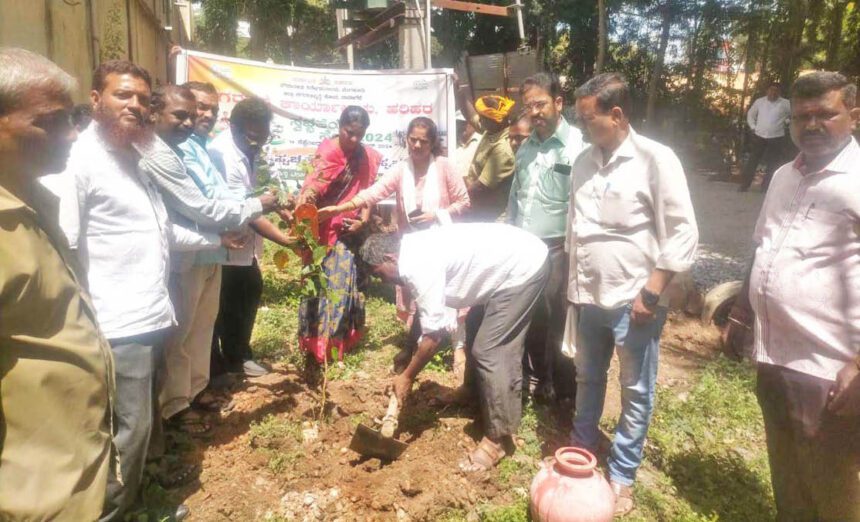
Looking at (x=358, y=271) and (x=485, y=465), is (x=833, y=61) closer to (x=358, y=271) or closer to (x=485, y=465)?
(x=358, y=271)

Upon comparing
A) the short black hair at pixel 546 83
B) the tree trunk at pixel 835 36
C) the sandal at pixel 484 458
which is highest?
the tree trunk at pixel 835 36

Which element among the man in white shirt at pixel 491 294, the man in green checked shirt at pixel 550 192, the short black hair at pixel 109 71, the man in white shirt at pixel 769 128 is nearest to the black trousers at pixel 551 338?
the man in green checked shirt at pixel 550 192

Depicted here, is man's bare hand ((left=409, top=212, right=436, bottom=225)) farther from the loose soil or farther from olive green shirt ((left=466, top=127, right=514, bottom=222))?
the loose soil

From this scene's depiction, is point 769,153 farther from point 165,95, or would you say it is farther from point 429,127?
point 165,95

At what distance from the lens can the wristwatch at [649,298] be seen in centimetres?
266

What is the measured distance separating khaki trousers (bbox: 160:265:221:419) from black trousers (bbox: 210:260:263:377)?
483 millimetres

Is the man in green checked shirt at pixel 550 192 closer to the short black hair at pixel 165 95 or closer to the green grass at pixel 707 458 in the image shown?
the green grass at pixel 707 458

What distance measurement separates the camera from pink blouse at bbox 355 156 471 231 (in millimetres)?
4270

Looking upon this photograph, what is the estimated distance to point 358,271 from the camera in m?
4.87

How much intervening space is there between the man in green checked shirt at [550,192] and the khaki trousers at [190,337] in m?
1.96

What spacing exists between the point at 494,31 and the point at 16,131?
737 inches

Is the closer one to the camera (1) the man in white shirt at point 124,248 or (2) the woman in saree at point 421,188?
(1) the man in white shirt at point 124,248

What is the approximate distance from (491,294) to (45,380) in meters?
2.16

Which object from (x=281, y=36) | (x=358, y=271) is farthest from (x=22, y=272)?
(x=281, y=36)
